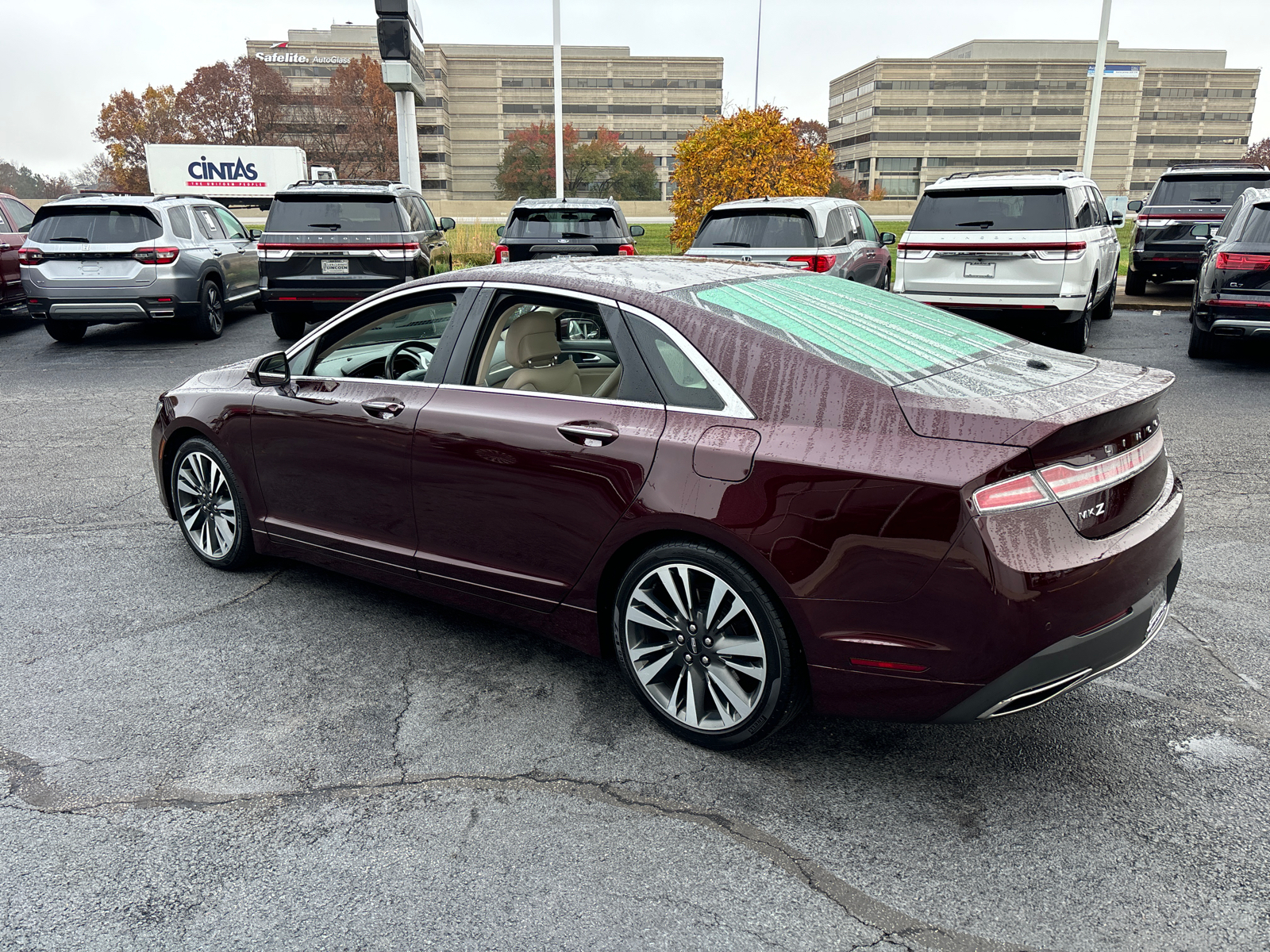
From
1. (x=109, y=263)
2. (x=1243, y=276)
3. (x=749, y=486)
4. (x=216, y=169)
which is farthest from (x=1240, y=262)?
(x=216, y=169)

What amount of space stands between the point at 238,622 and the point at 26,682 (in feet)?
2.73

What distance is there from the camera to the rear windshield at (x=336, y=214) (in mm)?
11562

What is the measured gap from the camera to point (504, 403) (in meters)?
3.63

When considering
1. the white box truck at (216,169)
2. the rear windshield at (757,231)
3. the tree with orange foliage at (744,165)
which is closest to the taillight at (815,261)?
the rear windshield at (757,231)

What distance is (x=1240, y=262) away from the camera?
9.23 m

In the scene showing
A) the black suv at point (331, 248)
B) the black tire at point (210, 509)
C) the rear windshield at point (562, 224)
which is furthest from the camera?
the rear windshield at point (562, 224)

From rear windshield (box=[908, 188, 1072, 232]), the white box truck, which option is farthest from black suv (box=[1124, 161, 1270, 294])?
the white box truck

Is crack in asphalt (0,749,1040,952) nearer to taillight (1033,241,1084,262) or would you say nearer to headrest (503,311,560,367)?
headrest (503,311,560,367)

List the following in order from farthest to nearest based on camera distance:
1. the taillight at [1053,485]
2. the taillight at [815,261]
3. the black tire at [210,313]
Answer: the black tire at [210,313]
the taillight at [815,261]
the taillight at [1053,485]

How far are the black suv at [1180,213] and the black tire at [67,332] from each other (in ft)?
52.6

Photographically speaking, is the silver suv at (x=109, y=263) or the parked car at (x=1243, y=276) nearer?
the parked car at (x=1243, y=276)

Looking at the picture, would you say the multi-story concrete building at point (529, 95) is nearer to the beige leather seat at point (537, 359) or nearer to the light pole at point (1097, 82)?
the light pole at point (1097, 82)

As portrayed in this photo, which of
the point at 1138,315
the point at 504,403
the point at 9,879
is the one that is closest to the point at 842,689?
the point at 504,403

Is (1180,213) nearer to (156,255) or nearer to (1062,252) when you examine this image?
(1062,252)
